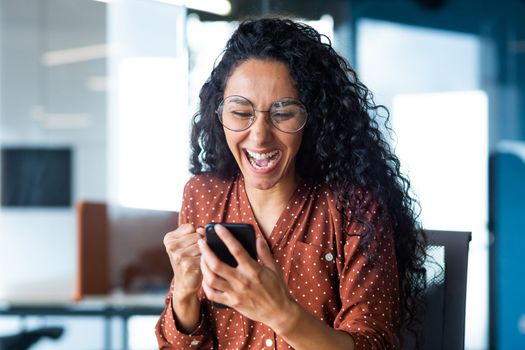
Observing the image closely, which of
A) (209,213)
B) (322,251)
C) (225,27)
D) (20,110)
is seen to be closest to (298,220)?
(322,251)


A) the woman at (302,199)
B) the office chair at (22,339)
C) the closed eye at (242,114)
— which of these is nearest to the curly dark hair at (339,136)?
the woman at (302,199)

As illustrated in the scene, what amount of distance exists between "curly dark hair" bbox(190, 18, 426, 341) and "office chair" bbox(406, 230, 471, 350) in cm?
2

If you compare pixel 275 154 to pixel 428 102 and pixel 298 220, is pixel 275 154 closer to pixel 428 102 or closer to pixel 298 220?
pixel 298 220

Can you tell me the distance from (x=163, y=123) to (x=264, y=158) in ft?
11.7

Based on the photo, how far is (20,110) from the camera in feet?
16.7

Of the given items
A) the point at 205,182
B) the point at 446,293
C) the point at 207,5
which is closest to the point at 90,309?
the point at 207,5

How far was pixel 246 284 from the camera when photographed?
1299mm

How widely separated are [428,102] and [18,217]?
2689 millimetres

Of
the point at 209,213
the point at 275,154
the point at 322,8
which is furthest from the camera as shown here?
the point at 322,8

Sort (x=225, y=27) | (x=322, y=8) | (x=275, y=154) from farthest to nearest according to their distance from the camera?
(x=322, y=8) → (x=225, y=27) → (x=275, y=154)

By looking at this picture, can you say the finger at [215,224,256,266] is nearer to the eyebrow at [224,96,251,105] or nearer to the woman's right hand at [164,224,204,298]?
the woman's right hand at [164,224,204,298]

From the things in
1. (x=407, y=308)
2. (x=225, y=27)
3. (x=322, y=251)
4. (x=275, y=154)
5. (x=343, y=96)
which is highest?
(x=225, y=27)

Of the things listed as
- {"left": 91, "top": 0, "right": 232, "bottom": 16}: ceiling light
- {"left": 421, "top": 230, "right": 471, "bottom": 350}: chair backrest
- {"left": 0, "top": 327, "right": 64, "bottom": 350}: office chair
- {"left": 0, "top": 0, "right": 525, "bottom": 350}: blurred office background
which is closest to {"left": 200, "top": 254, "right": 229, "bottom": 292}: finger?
{"left": 421, "top": 230, "right": 471, "bottom": 350}: chair backrest

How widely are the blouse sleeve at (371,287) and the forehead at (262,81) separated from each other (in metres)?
0.29
